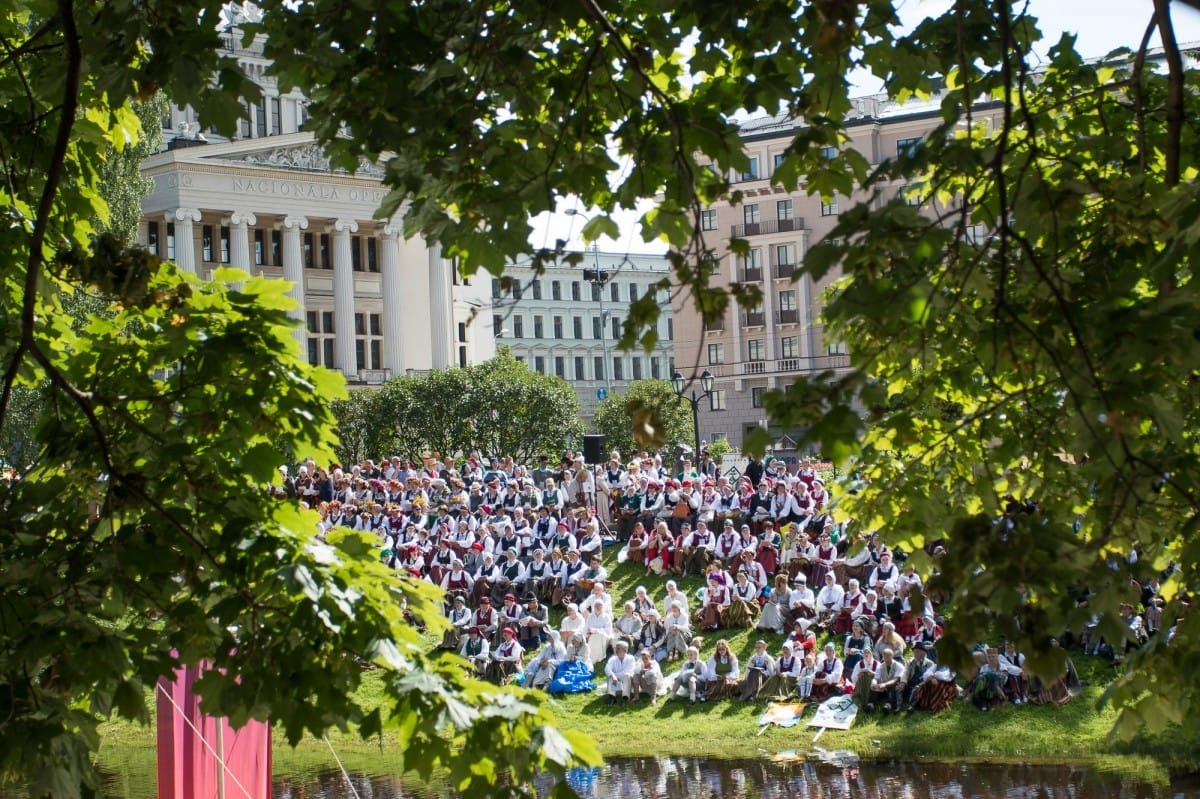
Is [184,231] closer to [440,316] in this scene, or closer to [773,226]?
[440,316]

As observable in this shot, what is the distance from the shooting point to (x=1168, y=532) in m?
6.01

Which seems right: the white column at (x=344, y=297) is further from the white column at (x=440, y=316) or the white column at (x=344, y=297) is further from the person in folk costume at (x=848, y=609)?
the person in folk costume at (x=848, y=609)

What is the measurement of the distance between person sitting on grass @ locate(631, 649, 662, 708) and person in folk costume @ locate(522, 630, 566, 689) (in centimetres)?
136

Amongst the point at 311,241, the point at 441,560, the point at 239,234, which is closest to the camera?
the point at 441,560

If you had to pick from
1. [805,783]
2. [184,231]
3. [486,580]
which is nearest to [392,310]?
[184,231]

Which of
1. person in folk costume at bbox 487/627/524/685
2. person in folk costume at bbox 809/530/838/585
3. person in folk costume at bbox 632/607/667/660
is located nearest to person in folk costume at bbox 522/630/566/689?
person in folk costume at bbox 487/627/524/685

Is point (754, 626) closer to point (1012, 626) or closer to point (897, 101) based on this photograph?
point (897, 101)

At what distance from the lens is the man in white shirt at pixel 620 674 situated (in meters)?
20.4

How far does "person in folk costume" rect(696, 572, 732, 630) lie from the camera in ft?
71.5

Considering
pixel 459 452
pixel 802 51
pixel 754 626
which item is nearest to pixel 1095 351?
pixel 802 51

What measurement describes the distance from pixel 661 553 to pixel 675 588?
2.81 m

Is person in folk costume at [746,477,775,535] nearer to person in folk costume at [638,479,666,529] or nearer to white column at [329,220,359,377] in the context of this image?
person in folk costume at [638,479,666,529]

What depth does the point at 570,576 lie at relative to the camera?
78.2ft

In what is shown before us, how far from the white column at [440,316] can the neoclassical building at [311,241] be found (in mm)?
41
